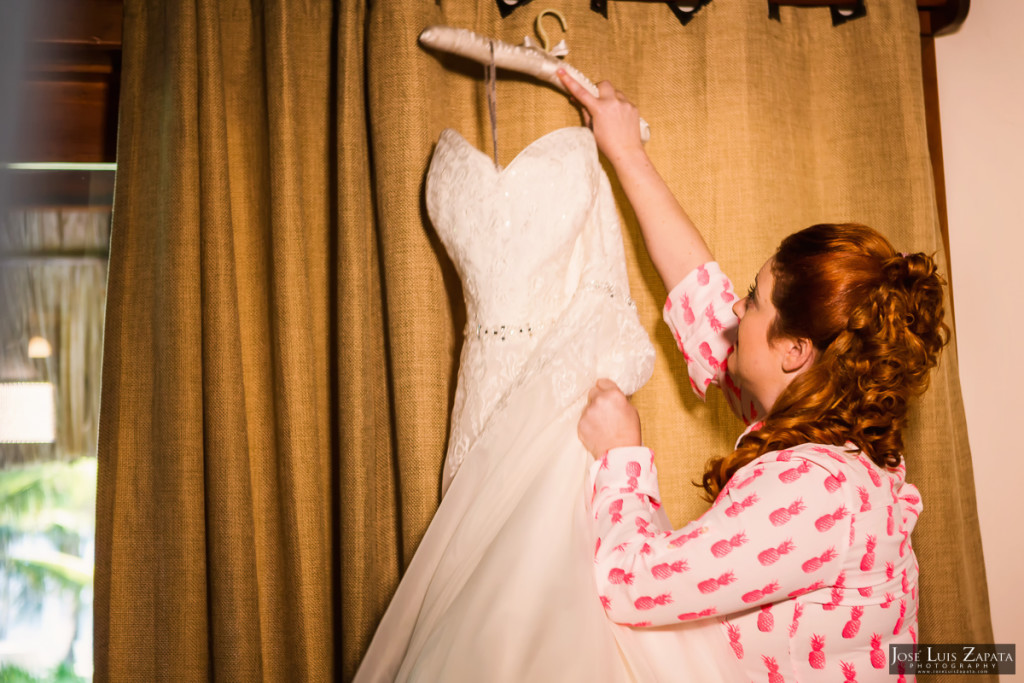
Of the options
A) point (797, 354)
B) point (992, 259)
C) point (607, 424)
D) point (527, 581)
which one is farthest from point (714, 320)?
point (992, 259)

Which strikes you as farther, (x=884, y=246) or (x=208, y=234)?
(x=208, y=234)

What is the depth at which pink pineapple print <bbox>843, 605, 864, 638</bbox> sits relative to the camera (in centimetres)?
90

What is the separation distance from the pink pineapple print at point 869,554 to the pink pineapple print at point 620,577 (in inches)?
11.3

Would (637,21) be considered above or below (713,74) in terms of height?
above

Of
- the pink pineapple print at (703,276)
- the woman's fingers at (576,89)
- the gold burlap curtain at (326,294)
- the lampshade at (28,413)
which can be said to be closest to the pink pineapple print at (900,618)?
the gold burlap curtain at (326,294)

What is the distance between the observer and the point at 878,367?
894mm

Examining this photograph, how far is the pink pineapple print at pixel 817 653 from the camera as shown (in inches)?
35.3

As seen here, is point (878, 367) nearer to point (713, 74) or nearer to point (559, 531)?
point (559, 531)

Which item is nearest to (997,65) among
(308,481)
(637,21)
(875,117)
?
(875,117)

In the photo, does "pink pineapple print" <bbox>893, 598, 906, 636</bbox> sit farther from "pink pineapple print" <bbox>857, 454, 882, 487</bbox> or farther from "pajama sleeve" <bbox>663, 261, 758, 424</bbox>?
"pajama sleeve" <bbox>663, 261, 758, 424</bbox>

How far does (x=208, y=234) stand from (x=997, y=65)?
160cm

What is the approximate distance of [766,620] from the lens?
91 centimetres

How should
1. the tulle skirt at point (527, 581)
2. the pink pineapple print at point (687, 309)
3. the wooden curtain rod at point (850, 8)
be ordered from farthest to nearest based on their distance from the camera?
1. the wooden curtain rod at point (850, 8)
2. the pink pineapple print at point (687, 309)
3. the tulle skirt at point (527, 581)

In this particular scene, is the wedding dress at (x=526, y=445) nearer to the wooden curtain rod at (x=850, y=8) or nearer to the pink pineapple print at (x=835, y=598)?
the pink pineapple print at (x=835, y=598)
